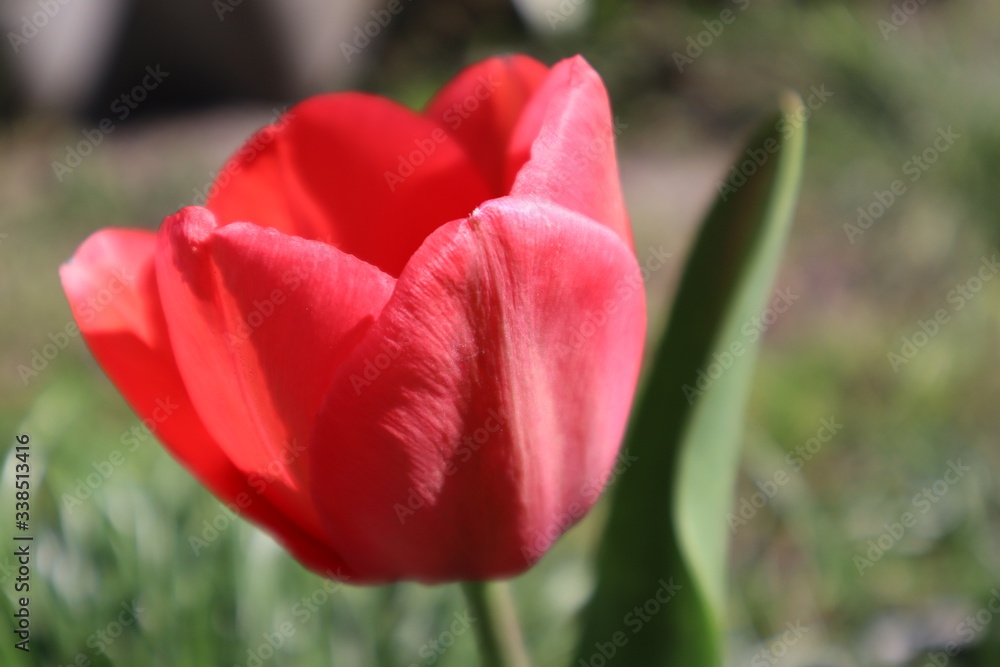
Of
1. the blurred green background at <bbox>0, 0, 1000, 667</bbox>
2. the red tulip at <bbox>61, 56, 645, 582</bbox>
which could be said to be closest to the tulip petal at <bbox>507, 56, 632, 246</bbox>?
the red tulip at <bbox>61, 56, 645, 582</bbox>

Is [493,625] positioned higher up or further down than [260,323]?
further down

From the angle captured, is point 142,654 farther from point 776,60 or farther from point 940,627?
point 776,60

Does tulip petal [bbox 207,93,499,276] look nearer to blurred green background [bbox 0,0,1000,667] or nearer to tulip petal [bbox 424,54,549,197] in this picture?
tulip petal [bbox 424,54,549,197]

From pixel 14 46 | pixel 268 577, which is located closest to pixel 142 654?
pixel 268 577

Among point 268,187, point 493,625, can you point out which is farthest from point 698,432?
point 268,187

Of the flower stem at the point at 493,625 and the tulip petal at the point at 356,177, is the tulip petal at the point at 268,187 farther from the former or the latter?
the flower stem at the point at 493,625

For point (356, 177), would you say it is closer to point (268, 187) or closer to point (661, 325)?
point (268, 187)
